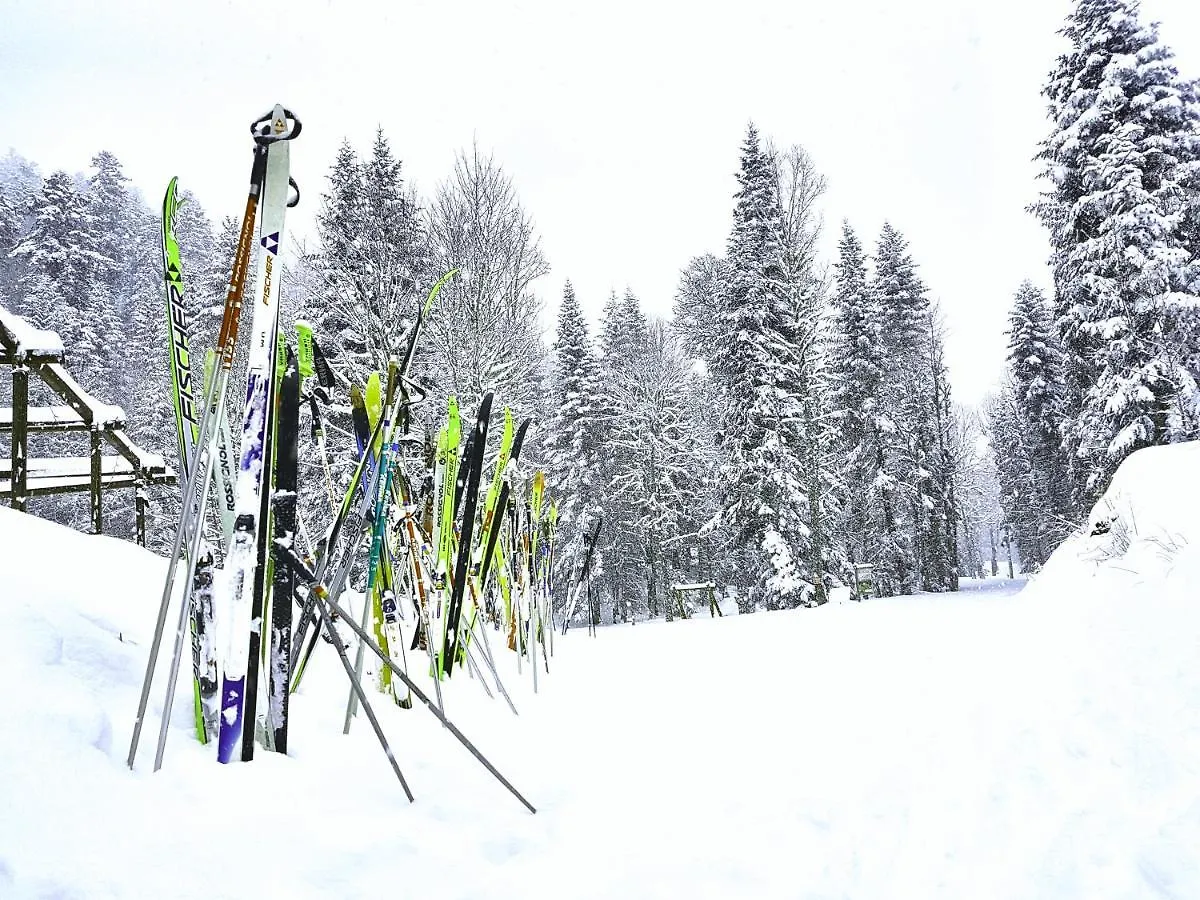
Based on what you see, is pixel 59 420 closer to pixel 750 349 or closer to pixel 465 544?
pixel 465 544

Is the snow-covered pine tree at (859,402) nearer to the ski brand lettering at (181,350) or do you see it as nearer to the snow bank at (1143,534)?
the snow bank at (1143,534)

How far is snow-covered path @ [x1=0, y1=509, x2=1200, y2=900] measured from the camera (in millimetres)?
1396

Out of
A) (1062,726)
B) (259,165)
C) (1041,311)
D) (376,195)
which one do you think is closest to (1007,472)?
(1041,311)

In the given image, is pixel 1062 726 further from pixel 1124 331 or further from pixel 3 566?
pixel 1124 331

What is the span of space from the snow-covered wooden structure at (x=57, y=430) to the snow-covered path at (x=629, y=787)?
3.97 metres

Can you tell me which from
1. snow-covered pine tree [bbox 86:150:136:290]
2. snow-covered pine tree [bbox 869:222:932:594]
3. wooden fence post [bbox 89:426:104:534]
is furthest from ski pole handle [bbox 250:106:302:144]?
snow-covered pine tree [bbox 86:150:136:290]

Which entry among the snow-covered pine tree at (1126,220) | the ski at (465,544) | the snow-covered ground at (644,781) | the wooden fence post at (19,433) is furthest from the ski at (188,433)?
the snow-covered pine tree at (1126,220)

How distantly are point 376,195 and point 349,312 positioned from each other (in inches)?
165

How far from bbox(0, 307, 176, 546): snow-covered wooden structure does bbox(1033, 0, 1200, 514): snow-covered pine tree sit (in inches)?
610

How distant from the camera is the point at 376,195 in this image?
12984mm

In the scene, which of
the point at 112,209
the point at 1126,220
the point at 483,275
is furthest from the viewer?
the point at 112,209

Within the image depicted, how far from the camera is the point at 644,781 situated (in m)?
2.40

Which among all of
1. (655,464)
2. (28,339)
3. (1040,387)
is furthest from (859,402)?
(28,339)

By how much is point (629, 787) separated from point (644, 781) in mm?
83
